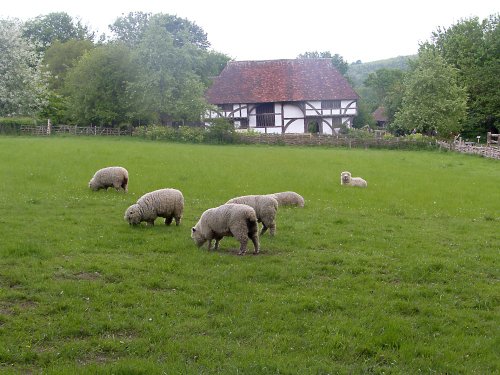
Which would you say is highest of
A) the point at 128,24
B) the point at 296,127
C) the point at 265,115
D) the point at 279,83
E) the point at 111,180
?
the point at 128,24

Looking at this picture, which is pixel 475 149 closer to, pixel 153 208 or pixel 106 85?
pixel 153 208

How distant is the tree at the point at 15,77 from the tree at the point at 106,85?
4.96m

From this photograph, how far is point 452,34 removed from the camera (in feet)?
243

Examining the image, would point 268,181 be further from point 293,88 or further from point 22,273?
point 293,88

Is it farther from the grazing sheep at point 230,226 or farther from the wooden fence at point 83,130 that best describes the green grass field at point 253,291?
the wooden fence at point 83,130

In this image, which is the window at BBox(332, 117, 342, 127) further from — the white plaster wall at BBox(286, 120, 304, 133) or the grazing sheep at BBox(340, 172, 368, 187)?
the grazing sheep at BBox(340, 172, 368, 187)

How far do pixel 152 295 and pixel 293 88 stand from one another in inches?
2333

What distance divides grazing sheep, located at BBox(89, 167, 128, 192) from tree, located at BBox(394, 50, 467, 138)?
41.2 meters

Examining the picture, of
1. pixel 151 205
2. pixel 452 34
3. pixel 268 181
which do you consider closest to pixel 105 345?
pixel 151 205

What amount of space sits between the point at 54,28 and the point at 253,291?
10156 cm

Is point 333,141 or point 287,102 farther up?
point 287,102

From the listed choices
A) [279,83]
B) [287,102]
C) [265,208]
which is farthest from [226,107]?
[265,208]

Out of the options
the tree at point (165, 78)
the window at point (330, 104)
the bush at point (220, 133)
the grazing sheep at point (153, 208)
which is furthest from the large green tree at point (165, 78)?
the grazing sheep at point (153, 208)

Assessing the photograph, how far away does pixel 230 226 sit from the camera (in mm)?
12930
